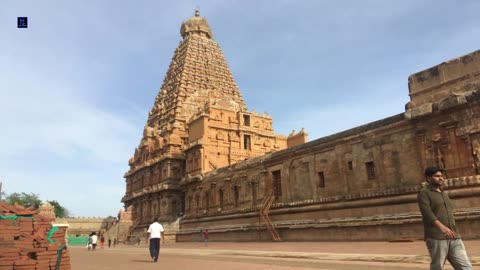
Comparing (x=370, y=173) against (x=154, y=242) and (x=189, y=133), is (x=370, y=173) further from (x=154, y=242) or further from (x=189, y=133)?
(x=189, y=133)

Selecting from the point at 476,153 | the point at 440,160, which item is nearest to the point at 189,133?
the point at 440,160

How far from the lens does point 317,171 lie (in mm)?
25750

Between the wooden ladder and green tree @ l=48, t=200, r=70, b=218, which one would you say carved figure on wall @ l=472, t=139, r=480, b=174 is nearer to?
the wooden ladder

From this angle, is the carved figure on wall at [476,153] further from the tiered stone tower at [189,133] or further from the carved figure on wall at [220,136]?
the carved figure on wall at [220,136]

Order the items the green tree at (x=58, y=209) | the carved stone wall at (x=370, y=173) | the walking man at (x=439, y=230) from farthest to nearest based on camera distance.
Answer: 1. the green tree at (x=58, y=209)
2. the carved stone wall at (x=370, y=173)
3. the walking man at (x=439, y=230)

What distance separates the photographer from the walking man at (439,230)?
17.6ft

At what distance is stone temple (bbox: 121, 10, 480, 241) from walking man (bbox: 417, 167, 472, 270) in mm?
13504

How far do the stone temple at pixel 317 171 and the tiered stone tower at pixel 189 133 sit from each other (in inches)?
6.3

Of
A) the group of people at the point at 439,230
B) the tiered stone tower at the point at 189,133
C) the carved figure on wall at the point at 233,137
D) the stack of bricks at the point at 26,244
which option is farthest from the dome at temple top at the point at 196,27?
the group of people at the point at 439,230

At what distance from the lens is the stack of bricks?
977 centimetres

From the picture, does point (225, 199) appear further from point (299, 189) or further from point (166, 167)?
point (166, 167)

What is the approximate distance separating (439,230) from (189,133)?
42.9 meters

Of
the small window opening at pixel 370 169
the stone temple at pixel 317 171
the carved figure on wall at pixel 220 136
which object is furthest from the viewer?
the carved figure on wall at pixel 220 136

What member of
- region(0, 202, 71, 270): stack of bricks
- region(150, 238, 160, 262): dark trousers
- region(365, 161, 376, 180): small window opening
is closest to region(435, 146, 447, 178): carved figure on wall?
region(365, 161, 376, 180): small window opening
